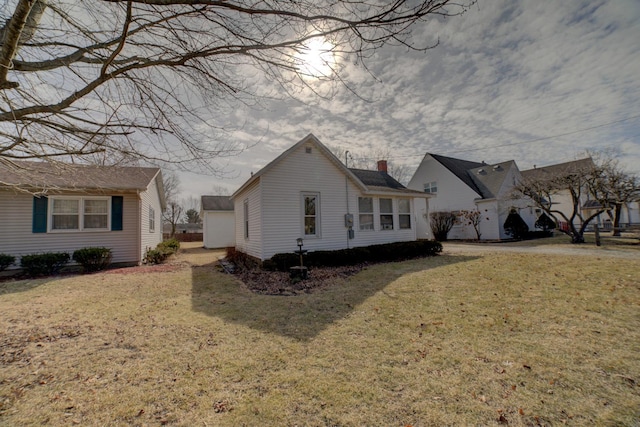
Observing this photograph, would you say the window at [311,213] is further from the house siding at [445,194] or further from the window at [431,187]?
the window at [431,187]

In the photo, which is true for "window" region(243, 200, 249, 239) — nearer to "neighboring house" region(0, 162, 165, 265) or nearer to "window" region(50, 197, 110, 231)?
"neighboring house" region(0, 162, 165, 265)

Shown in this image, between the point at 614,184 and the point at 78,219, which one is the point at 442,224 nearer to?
the point at 614,184

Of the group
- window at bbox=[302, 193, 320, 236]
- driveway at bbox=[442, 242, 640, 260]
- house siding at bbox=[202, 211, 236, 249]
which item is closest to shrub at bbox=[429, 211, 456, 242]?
driveway at bbox=[442, 242, 640, 260]

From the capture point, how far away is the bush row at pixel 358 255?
9.52 m

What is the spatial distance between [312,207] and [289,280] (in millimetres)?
3630

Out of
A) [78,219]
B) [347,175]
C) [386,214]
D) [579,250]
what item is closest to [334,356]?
[347,175]

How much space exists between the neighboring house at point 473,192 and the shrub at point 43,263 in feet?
63.7

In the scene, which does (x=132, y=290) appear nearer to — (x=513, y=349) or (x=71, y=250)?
(x=71, y=250)

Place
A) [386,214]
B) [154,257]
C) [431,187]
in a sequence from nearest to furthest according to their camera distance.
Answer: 1. [154,257]
2. [386,214]
3. [431,187]

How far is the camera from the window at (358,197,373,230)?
12.5 m

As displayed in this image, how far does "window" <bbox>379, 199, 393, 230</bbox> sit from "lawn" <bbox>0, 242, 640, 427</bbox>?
6.47 meters

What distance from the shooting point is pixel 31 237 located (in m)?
10.4

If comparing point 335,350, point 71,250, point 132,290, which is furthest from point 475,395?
point 71,250

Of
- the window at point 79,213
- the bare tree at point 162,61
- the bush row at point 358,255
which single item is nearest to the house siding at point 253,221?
the bush row at point 358,255
